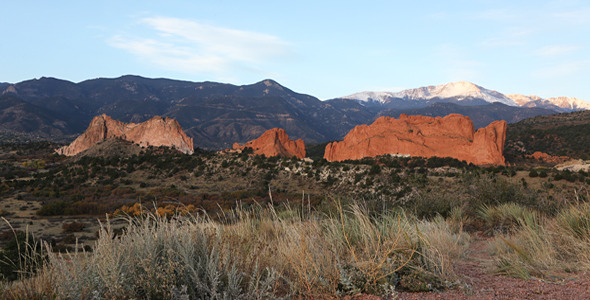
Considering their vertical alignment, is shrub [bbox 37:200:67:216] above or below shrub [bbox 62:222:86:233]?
below

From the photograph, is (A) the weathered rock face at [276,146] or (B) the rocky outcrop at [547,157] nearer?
(B) the rocky outcrop at [547,157]

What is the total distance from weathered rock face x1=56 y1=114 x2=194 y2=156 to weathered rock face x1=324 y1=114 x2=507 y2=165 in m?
27.5

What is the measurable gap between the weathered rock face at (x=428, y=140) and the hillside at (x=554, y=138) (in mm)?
9635

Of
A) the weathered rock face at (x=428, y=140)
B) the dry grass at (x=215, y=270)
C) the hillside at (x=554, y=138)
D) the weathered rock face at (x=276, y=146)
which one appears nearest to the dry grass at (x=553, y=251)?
the dry grass at (x=215, y=270)

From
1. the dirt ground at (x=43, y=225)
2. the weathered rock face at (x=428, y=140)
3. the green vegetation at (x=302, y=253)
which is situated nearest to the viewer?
the green vegetation at (x=302, y=253)

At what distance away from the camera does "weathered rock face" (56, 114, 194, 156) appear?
60875 mm

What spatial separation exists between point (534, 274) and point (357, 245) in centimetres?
231

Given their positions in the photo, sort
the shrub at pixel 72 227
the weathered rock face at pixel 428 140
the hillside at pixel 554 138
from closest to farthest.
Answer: the shrub at pixel 72 227 → the weathered rock face at pixel 428 140 → the hillside at pixel 554 138

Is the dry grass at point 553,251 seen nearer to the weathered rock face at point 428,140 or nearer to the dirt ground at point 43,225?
the dirt ground at point 43,225

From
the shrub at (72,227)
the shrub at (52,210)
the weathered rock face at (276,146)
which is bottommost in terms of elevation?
the shrub at (52,210)

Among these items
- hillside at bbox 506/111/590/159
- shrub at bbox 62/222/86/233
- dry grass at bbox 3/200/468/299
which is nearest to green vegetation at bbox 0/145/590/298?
dry grass at bbox 3/200/468/299

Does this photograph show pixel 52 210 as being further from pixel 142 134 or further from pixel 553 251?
pixel 142 134

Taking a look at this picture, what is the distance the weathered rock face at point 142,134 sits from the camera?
60.9 m

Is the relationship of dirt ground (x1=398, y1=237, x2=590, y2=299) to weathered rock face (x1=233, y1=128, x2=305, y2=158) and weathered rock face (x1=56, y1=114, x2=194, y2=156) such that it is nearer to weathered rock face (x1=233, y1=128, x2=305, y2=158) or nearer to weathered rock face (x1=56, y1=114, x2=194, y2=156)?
weathered rock face (x1=233, y1=128, x2=305, y2=158)
